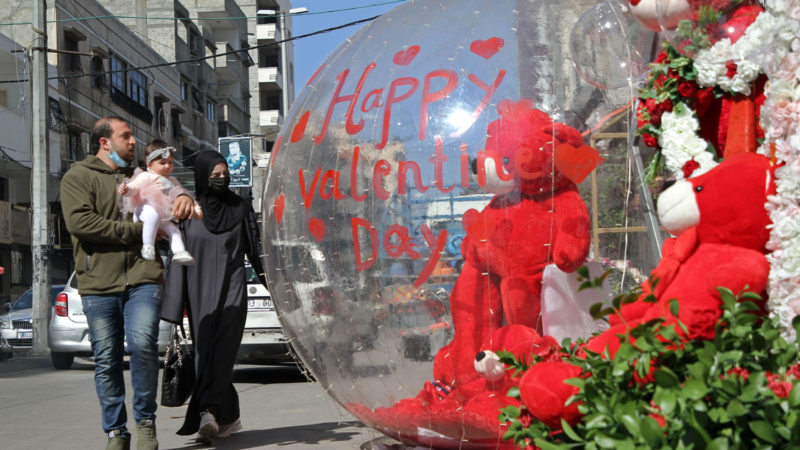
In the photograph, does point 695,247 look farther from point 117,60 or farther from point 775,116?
point 117,60

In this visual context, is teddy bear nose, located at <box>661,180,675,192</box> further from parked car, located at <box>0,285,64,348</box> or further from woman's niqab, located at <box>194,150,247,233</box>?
parked car, located at <box>0,285,64,348</box>

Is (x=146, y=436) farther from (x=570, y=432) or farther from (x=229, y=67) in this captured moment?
(x=229, y=67)

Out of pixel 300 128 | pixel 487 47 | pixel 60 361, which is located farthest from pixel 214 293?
pixel 60 361

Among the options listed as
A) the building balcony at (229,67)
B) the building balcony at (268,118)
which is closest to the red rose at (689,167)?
the building balcony at (229,67)

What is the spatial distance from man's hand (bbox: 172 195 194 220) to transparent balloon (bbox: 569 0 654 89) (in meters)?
2.65

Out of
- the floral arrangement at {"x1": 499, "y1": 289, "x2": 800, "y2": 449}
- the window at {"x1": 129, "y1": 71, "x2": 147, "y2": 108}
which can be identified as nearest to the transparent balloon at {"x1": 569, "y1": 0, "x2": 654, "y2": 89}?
the floral arrangement at {"x1": 499, "y1": 289, "x2": 800, "y2": 449}

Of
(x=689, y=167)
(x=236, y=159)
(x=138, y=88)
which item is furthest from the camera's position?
(x=138, y=88)

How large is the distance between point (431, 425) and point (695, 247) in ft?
4.58

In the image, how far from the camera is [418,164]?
130 inches

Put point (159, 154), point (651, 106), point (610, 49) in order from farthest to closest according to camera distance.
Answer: point (159, 154)
point (610, 49)
point (651, 106)

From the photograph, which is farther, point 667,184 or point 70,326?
point 70,326

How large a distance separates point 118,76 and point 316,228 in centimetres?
3201

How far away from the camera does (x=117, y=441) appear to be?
4.71 metres

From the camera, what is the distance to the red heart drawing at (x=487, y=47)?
3326mm
